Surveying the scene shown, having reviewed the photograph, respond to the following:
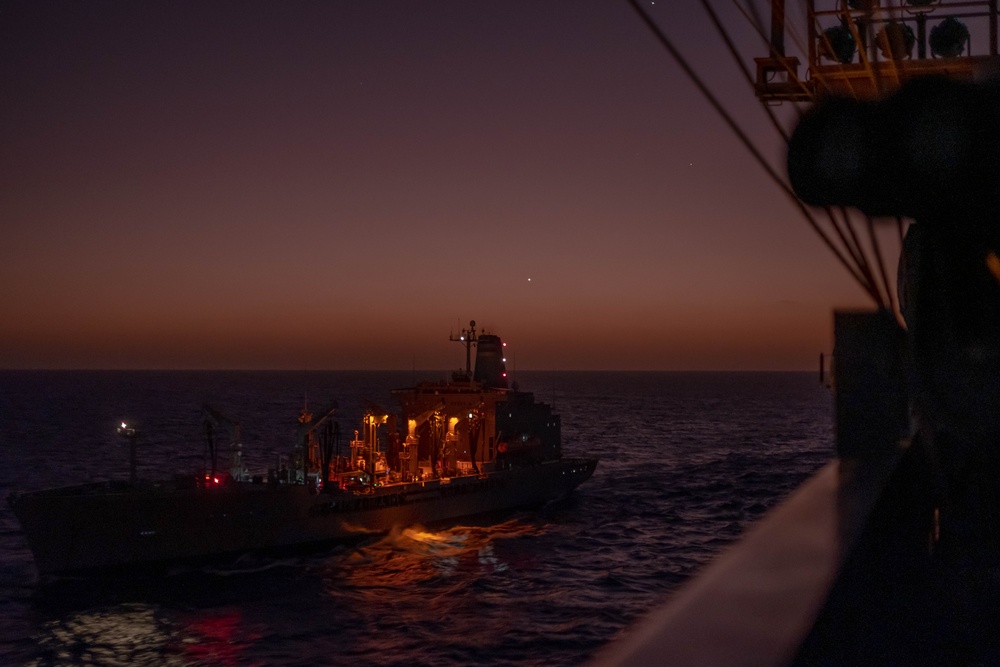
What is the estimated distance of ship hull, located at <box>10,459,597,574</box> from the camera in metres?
24.1

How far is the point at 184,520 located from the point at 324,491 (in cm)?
453

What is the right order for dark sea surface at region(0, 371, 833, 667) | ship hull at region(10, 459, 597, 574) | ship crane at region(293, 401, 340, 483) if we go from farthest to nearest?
ship crane at region(293, 401, 340, 483) → ship hull at region(10, 459, 597, 574) → dark sea surface at region(0, 371, 833, 667)

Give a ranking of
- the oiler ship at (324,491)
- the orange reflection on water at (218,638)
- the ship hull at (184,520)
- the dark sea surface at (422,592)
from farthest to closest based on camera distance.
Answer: the oiler ship at (324,491)
the ship hull at (184,520)
the dark sea surface at (422,592)
the orange reflection on water at (218,638)

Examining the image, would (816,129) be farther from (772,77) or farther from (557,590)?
(557,590)

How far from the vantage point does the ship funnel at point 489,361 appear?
43.9 m

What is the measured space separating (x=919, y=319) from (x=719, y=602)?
78.9 inches

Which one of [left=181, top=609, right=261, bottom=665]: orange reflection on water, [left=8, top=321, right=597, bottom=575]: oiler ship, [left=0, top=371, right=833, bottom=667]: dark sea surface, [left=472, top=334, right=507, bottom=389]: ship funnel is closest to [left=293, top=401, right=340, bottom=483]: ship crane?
[left=8, top=321, right=597, bottom=575]: oiler ship

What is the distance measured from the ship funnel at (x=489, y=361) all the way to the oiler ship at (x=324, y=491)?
1.78 m

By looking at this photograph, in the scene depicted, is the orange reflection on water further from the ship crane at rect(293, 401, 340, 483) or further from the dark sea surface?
the ship crane at rect(293, 401, 340, 483)

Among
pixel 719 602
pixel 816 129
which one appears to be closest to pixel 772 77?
pixel 816 129

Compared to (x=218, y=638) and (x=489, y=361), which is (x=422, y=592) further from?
(x=489, y=361)

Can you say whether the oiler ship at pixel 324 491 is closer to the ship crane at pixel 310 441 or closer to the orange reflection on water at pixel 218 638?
the ship crane at pixel 310 441

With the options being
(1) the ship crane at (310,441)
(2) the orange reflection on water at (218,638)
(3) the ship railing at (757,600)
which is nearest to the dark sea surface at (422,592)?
(2) the orange reflection on water at (218,638)

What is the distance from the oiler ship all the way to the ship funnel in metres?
1.78
